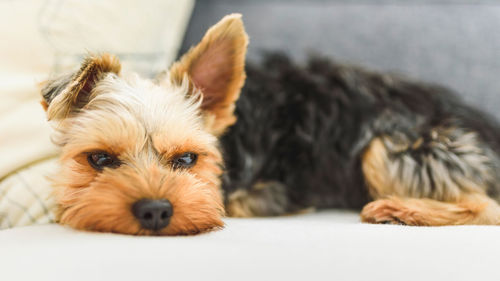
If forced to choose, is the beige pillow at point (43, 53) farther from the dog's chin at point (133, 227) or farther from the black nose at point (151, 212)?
the black nose at point (151, 212)

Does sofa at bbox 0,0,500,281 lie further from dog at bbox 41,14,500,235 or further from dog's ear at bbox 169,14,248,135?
dog's ear at bbox 169,14,248,135

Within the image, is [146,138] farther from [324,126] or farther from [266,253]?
[324,126]

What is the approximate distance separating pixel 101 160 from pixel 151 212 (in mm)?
320

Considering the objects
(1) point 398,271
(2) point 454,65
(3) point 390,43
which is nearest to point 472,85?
(2) point 454,65

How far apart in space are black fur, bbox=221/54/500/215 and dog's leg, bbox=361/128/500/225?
0.06 metres

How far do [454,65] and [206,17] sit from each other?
142cm

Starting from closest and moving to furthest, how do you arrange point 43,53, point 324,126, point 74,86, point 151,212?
1. point 151,212
2. point 74,86
3. point 43,53
4. point 324,126

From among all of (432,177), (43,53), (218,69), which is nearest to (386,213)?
(432,177)

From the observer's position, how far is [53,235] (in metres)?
1.11

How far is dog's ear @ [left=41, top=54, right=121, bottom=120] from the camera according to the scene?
4.22 feet

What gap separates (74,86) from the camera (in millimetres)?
1289

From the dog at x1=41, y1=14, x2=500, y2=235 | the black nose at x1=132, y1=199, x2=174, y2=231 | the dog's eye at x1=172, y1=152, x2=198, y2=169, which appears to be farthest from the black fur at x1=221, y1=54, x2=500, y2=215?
the black nose at x1=132, y1=199, x2=174, y2=231

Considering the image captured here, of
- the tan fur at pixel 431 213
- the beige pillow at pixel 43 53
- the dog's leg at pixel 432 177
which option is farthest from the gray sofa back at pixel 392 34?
the tan fur at pixel 431 213

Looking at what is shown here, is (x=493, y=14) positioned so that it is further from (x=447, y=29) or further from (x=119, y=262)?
(x=119, y=262)
